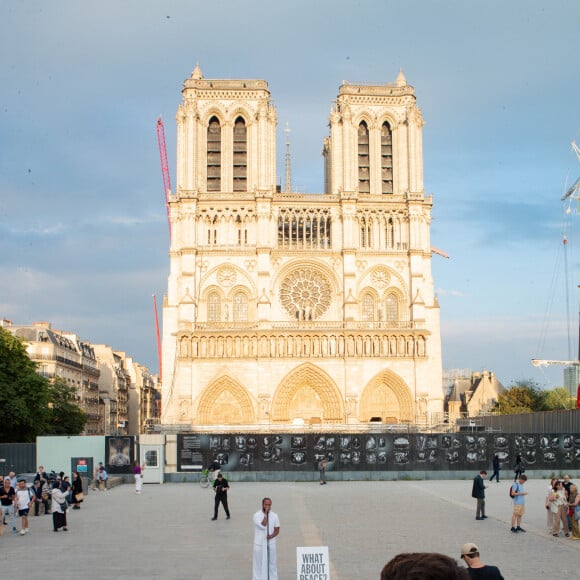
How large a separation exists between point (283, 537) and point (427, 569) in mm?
15507

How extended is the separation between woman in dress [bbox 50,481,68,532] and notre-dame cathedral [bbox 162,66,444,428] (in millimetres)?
38110

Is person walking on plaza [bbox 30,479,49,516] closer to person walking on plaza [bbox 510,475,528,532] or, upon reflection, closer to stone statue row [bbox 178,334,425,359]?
person walking on plaza [bbox 510,475,528,532]

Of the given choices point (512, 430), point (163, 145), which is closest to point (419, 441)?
point (512, 430)

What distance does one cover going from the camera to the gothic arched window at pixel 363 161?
65375 millimetres

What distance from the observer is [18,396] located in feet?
154

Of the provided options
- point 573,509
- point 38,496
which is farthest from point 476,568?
point 38,496

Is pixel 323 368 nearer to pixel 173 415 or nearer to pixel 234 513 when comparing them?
pixel 173 415

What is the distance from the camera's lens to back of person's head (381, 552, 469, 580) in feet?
12.0

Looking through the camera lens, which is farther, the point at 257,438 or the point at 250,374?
the point at 250,374

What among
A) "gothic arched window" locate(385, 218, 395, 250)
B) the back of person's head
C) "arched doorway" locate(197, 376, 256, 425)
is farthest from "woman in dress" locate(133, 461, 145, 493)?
"gothic arched window" locate(385, 218, 395, 250)

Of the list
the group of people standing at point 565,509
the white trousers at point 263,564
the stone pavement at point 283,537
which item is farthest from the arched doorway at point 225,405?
the white trousers at point 263,564

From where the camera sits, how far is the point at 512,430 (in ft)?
156

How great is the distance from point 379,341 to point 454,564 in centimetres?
5767

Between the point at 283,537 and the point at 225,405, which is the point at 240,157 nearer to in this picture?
the point at 225,405
